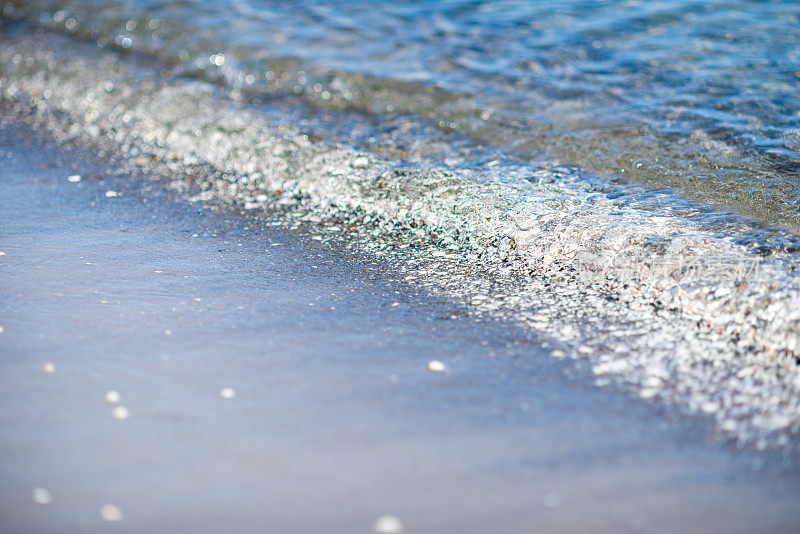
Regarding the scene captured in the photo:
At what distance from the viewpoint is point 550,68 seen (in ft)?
15.0

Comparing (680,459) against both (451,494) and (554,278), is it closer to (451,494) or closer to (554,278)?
(451,494)

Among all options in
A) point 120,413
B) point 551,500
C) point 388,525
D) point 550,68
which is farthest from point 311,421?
point 550,68

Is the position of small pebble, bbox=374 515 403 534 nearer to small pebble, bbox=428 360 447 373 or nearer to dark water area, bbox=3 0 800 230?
small pebble, bbox=428 360 447 373

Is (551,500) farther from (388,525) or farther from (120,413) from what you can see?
(120,413)

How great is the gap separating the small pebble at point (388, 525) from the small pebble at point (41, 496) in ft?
2.68

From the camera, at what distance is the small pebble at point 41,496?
Answer: 164 cm

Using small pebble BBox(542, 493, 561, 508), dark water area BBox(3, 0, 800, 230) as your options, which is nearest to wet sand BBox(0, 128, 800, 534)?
small pebble BBox(542, 493, 561, 508)

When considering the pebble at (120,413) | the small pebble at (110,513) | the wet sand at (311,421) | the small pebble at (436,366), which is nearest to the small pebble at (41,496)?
the wet sand at (311,421)

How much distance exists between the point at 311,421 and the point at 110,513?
0.56 metres

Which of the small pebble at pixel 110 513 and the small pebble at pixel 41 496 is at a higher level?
the small pebble at pixel 41 496

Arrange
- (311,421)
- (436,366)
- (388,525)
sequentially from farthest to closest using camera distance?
(436,366) < (311,421) < (388,525)

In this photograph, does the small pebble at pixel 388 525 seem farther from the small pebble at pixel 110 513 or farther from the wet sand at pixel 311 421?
the small pebble at pixel 110 513

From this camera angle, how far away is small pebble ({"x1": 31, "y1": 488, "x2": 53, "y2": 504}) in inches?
Answer: 64.4

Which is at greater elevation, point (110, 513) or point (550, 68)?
point (550, 68)
